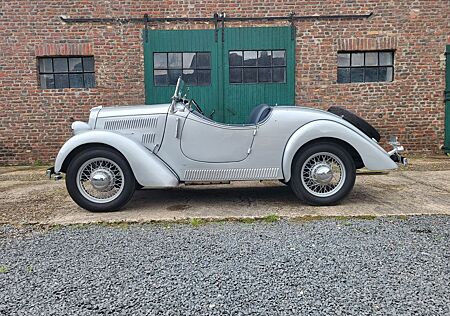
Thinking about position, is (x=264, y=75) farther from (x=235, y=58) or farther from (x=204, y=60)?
(x=204, y=60)

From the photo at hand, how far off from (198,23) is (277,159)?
4964mm

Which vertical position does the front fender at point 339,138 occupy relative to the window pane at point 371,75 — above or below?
below

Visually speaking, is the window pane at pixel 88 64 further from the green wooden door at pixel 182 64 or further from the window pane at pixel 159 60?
the window pane at pixel 159 60

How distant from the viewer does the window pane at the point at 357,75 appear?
27.0 feet

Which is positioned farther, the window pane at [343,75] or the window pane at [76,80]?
the window pane at [343,75]

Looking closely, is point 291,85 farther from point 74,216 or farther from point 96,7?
point 74,216

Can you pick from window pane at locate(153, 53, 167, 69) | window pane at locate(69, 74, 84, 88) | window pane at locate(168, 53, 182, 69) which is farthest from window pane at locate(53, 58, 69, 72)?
window pane at locate(168, 53, 182, 69)

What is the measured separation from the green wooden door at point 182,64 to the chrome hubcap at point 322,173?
4.24m

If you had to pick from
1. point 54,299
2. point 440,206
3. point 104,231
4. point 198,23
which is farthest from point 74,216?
point 198,23

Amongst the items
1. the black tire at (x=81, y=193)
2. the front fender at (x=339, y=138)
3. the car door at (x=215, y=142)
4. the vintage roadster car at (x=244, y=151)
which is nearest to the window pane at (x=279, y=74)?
the vintage roadster car at (x=244, y=151)

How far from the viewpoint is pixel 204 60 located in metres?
8.10

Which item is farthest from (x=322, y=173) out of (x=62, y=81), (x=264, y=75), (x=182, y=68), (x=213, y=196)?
(x=62, y=81)

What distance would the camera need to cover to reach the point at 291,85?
8133 mm

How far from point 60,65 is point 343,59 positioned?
20.2ft
